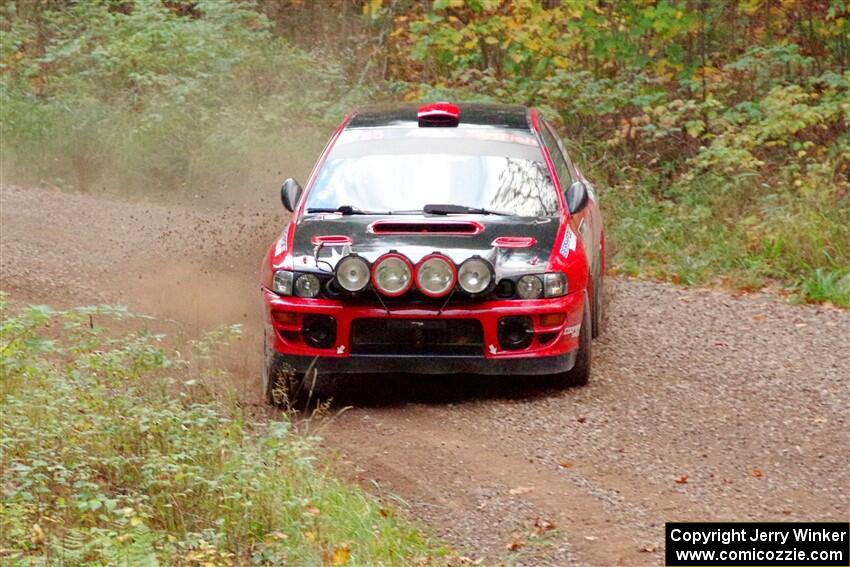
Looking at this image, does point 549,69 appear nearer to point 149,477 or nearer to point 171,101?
point 171,101

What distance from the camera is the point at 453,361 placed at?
8250 mm

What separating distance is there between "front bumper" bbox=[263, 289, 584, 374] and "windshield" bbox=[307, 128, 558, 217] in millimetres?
901

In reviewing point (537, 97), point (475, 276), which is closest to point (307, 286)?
point (475, 276)

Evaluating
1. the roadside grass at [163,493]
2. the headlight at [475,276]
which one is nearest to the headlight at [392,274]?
the headlight at [475,276]

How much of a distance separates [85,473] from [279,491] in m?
0.86

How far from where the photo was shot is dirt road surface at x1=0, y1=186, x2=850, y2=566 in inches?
262

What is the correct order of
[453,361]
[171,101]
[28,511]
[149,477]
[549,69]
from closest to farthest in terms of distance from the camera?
[28,511] → [149,477] → [453,361] → [549,69] → [171,101]

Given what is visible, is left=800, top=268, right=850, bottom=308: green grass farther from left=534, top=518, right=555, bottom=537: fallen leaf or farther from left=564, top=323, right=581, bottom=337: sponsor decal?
left=534, top=518, right=555, bottom=537: fallen leaf

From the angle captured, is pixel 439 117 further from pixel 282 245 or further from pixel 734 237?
pixel 734 237

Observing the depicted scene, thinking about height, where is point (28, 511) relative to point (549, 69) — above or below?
below

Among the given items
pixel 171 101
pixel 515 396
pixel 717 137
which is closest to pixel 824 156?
pixel 717 137

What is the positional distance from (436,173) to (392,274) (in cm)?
131

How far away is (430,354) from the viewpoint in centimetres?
823

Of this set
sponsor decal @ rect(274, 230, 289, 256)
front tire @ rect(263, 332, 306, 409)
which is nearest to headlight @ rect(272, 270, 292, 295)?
sponsor decal @ rect(274, 230, 289, 256)
